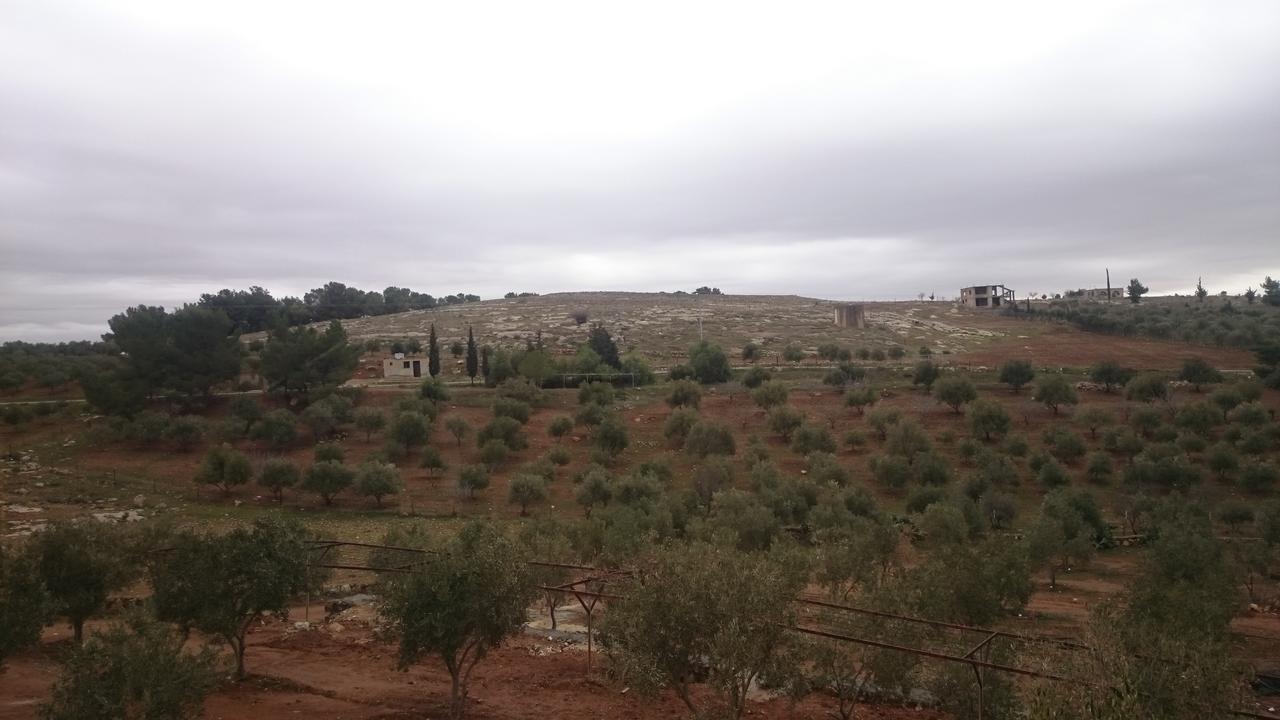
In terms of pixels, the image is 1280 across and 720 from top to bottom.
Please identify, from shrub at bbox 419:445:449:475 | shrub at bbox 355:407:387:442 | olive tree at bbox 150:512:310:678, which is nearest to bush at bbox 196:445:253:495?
shrub at bbox 419:445:449:475

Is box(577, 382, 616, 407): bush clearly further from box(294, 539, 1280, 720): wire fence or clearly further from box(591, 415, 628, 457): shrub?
box(294, 539, 1280, 720): wire fence

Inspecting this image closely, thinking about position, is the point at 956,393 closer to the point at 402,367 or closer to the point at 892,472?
the point at 892,472

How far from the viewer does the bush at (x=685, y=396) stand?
6225 cm

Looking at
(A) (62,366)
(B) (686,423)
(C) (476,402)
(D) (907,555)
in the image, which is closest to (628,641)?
(D) (907,555)

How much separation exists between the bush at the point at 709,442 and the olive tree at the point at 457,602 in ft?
118

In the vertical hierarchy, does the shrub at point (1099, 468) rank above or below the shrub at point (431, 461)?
below

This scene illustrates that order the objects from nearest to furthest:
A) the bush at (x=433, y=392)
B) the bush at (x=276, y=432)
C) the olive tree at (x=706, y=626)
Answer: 1. the olive tree at (x=706, y=626)
2. the bush at (x=276, y=432)
3. the bush at (x=433, y=392)

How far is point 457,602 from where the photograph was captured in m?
13.6

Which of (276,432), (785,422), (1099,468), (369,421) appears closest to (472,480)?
(369,421)

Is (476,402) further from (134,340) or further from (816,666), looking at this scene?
(816,666)

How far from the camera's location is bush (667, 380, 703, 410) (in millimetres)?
62250

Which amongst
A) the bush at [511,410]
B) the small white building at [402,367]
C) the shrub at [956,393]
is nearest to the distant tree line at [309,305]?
the small white building at [402,367]

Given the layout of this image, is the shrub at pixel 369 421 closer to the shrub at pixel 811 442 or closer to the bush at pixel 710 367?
the shrub at pixel 811 442

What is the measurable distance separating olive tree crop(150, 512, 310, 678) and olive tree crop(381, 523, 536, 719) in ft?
12.3
